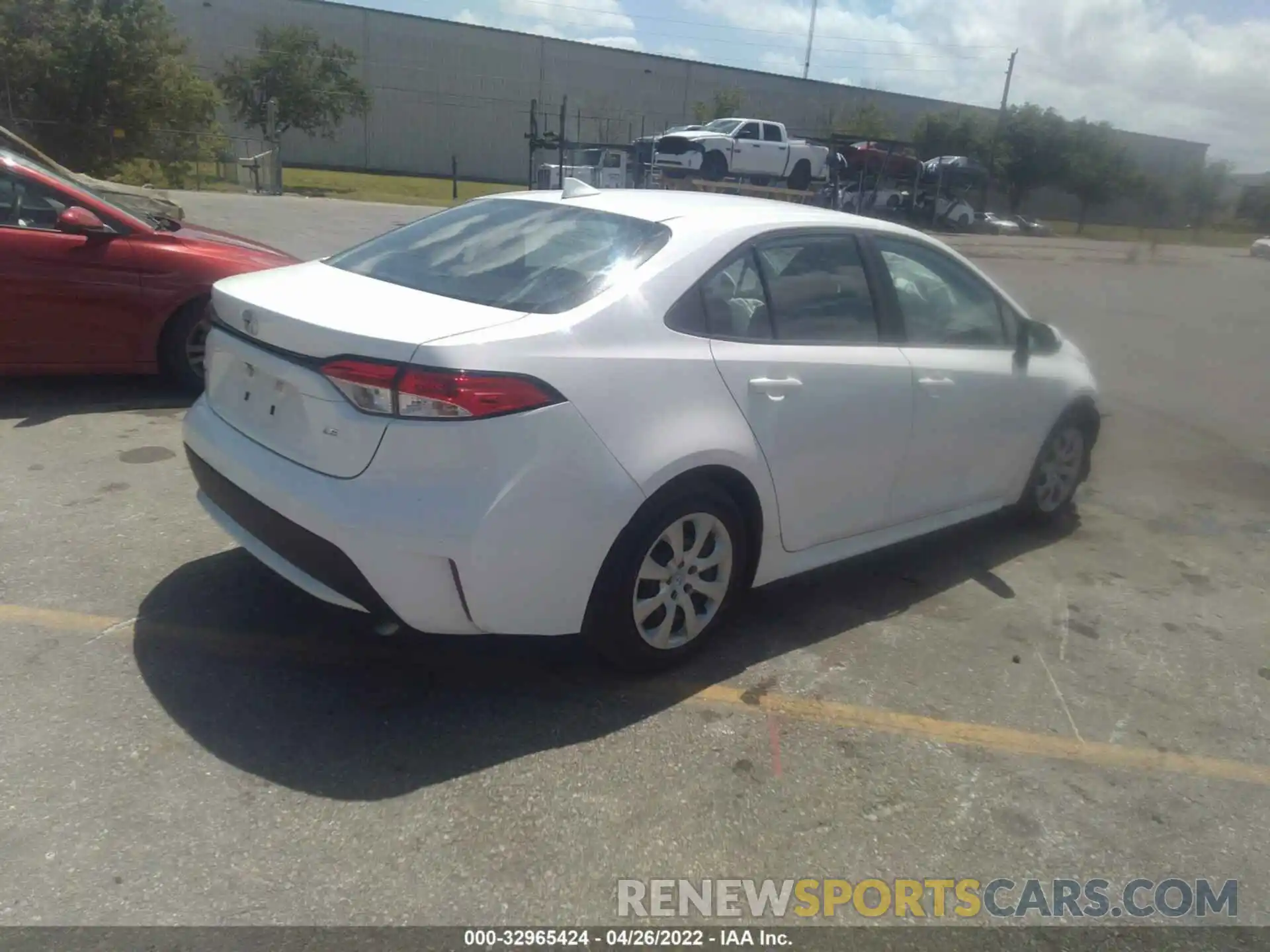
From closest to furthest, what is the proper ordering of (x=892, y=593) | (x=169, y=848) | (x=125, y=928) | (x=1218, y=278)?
(x=125, y=928) < (x=169, y=848) < (x=892, y=593) < (x=1218, y=278)

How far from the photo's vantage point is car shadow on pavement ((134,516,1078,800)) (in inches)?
121

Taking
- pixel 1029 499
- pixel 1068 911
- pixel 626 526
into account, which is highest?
pixel 626 526

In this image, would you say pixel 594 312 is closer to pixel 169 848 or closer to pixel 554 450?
pixel 554 450

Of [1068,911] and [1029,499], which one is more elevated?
[1029,499]

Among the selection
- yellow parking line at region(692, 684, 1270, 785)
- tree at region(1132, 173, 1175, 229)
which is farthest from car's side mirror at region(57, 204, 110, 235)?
tree at region(1132, 173, 1175, 229)

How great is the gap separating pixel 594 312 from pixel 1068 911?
2164 mm

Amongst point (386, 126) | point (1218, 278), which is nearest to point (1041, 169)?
point (1218, 278)

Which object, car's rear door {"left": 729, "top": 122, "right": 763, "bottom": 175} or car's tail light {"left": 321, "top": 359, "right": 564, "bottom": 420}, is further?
car's rear door {"left": 729, "top": 122, "right": 763, "bottom": 175}

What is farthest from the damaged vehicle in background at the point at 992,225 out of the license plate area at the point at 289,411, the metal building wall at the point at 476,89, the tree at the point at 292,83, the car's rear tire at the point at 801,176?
the license plate area at the point at 289,411

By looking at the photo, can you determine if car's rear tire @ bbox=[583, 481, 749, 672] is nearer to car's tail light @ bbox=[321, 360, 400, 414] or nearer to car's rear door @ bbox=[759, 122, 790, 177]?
car's tail light @ bbox=[321, 360, 400, 414]

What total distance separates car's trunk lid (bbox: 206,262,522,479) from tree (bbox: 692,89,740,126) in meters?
56.8

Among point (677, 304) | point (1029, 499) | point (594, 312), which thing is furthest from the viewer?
point (1029, 499)

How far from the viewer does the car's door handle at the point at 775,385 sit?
3588 millimetres

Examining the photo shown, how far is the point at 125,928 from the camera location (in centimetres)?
238
